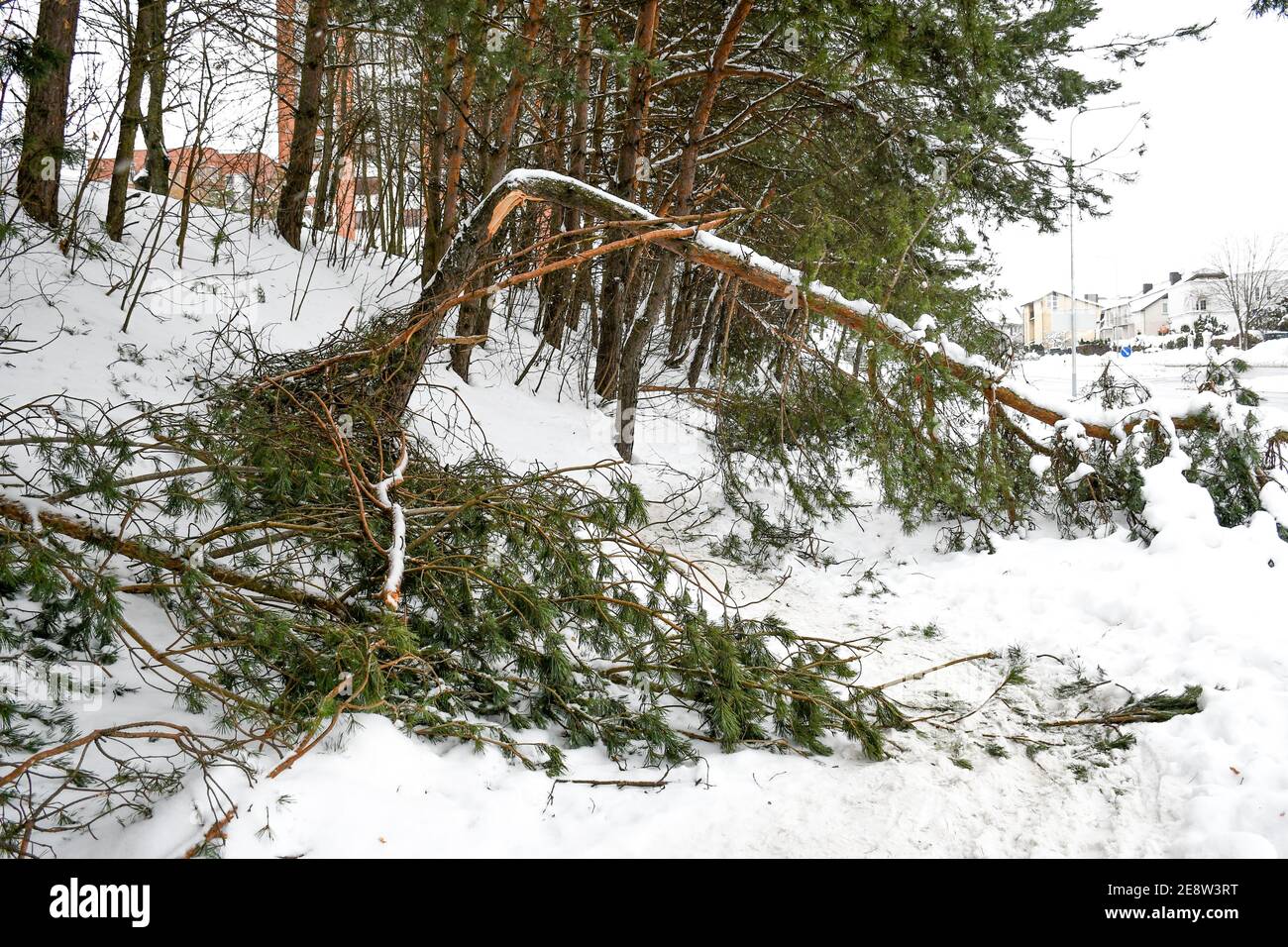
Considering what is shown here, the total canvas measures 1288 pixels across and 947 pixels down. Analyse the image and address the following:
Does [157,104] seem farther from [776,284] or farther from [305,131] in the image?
[776,284]

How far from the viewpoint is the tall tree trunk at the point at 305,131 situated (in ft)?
26.3

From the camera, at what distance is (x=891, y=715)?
3.20 m

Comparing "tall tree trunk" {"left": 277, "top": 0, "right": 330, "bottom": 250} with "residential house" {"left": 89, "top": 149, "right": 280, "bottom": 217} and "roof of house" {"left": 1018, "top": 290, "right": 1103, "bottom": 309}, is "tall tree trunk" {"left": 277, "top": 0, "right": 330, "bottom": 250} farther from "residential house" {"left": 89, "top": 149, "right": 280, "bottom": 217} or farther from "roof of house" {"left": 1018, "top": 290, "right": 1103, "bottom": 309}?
"roof of house" {"left": 1018, "top": 290, "right": 1103, "bottom": 309}

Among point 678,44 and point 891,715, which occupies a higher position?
point 678,44

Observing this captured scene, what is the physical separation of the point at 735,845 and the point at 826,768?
64cm

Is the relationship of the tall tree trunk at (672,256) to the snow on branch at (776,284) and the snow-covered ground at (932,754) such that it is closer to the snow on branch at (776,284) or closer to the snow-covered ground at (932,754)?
the snow on branch at (776,284)

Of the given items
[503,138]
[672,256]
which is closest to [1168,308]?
[672,256]

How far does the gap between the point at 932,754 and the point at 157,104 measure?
811 cm

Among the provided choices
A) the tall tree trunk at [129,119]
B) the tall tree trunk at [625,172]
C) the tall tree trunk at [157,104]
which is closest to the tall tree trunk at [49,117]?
the tall tree trunk at [129,119]

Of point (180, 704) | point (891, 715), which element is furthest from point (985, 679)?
point (180, 704)

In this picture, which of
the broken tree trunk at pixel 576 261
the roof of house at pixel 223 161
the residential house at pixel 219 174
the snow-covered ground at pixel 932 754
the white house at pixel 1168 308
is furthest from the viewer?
the white house at pixel 1168 308

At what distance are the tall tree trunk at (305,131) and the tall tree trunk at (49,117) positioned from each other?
2.37 m

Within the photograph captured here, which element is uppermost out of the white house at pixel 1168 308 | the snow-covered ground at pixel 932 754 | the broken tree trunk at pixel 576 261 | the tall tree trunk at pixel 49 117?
the white house at pixel 1168 308
